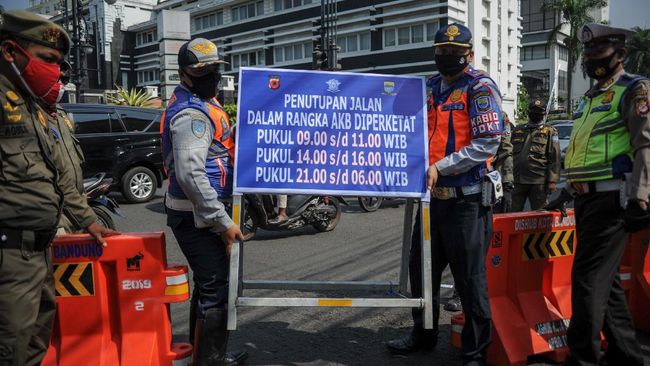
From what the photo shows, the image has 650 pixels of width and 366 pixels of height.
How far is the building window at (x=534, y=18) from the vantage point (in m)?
70.3

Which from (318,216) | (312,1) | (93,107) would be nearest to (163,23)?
(93,107)

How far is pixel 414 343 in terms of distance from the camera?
150 inches

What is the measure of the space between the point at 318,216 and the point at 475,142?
197 inches

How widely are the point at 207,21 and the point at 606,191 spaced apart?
66958 mm

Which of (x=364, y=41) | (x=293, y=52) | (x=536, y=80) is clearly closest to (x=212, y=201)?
(x=364, y=41)

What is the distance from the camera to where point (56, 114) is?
4.30 meters

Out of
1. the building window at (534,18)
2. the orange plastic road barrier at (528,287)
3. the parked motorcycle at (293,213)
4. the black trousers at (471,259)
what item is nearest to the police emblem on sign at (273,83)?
the black trousers at (471,259)

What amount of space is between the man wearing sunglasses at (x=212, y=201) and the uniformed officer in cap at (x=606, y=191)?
2.06 m

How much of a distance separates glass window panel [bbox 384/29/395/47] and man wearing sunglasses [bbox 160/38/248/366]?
45.8m

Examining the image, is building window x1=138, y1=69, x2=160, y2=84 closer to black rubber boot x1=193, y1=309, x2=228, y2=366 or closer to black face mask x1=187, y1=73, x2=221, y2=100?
black face mask x1=187, y1=73, x2=221, y2=100

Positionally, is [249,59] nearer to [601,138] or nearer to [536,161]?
[536,161]

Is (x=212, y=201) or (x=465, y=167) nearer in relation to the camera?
(x=212, y=201)

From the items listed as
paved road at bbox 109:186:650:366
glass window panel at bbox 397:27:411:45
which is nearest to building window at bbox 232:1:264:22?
glass window panel at bbox 397:27:411:45

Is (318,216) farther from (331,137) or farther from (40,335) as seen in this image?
(40,335)
